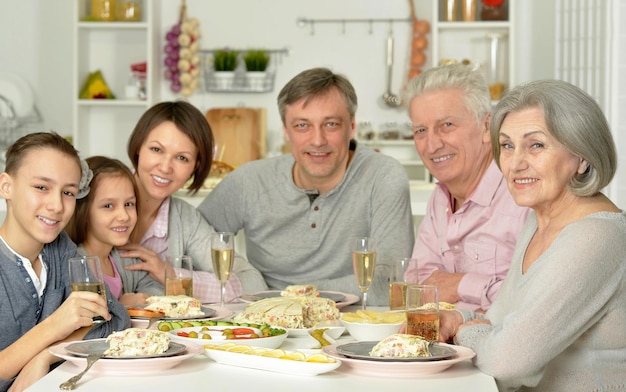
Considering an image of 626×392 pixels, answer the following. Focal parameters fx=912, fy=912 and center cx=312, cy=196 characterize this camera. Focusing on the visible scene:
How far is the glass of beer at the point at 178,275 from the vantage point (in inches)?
95.3

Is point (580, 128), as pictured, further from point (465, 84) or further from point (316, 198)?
point (316, 198)

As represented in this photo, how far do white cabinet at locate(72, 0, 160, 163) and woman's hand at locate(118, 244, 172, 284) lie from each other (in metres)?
3.43

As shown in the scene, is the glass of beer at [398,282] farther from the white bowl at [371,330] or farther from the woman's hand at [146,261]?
the woman's hand at [146,261]

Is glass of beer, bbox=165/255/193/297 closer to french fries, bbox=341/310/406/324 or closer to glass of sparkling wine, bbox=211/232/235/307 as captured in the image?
glass of sparkling wine, bbox=211/232/235/307

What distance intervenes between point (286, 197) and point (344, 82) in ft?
1.52

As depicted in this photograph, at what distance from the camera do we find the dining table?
62.7 inches

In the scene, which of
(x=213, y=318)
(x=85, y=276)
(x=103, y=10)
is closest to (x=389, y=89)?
(x=103, y=10)

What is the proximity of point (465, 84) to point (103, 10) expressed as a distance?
12.4 feet

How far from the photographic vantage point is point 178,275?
243 cm

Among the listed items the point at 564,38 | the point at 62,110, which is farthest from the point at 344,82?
the point at 62,110

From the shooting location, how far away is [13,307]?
7.05 ft

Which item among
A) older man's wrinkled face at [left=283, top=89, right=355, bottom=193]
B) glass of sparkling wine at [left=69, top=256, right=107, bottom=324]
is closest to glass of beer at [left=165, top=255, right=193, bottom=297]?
glass of sparkling wine at [left=69, top=256, right=107, bottom=324]

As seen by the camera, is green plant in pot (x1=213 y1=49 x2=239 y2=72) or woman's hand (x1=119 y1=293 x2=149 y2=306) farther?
green plant in pot (x1=213 y1=49 x2=239 y2=72)

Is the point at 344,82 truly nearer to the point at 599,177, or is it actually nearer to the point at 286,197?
the point at 286,197
